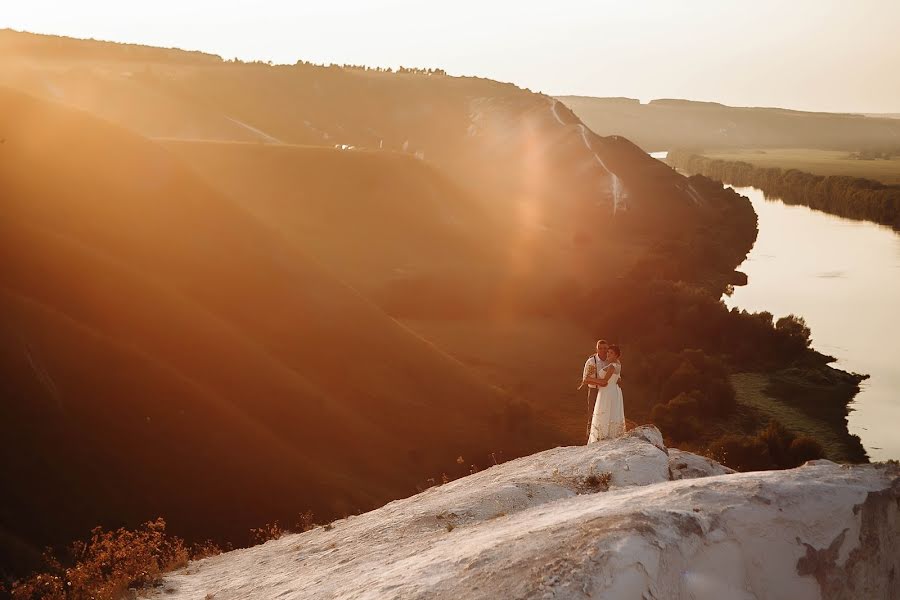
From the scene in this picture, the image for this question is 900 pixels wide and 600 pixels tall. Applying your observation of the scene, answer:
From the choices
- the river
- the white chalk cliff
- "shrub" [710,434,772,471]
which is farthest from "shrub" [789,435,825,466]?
the white chalk cliff

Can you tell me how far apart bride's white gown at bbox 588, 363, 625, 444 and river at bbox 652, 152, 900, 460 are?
22.2 m

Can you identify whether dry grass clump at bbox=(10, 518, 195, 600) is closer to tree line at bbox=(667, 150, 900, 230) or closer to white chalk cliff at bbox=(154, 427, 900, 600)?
white chalk cliff at bbox=(154, 427, 900, 600)

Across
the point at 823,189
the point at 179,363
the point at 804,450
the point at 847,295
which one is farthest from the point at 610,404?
the point at 823,189

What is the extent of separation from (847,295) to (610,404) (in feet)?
177

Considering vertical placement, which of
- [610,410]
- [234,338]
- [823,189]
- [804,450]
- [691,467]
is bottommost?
[804,450]

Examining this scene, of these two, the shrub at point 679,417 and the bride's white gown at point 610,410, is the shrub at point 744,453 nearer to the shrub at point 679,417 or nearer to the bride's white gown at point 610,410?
the shrub at point 679,417

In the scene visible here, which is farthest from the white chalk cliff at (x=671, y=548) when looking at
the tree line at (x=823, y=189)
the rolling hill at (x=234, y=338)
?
the tree line at (x=823, y=189)

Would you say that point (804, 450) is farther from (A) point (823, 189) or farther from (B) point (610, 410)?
(A) point (823, 189)

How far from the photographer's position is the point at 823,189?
123 m

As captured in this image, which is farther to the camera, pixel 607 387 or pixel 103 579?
pixel 607 387

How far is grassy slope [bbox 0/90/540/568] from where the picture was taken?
744 inches

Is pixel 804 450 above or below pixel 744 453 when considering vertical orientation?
above

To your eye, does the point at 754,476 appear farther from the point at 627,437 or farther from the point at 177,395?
the point at 177,395

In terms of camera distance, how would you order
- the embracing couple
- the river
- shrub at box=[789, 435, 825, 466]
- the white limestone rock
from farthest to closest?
the river, shrub at box=[789, 435, 825, 466], the embracing couple, the white limestone rock
